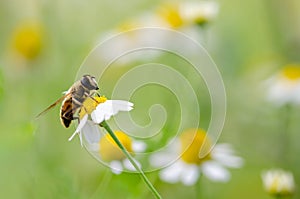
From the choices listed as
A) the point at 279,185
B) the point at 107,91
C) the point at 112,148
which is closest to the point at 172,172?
the point at 279,185

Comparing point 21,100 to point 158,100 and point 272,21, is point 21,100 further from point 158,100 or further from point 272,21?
point 272,21

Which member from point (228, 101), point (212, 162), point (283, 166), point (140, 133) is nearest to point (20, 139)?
point (140, 133)

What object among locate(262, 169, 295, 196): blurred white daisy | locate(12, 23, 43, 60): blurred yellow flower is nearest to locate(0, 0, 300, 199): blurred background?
locate(12, 23, 43, 60): blurred yellow flower

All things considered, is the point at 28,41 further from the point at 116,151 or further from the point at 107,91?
the point at 116,151

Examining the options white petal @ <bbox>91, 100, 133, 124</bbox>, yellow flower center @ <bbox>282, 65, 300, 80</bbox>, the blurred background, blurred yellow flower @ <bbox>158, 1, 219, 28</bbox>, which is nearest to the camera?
white petal @ <bbox>91, 100, 133, 124</bbox>

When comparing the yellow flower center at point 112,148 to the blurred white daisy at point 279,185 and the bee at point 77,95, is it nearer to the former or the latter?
the bee at point 77,95

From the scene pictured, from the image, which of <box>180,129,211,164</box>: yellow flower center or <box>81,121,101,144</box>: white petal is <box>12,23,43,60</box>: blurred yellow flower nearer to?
<box>180,129,211,164</box>: yellow flower center
